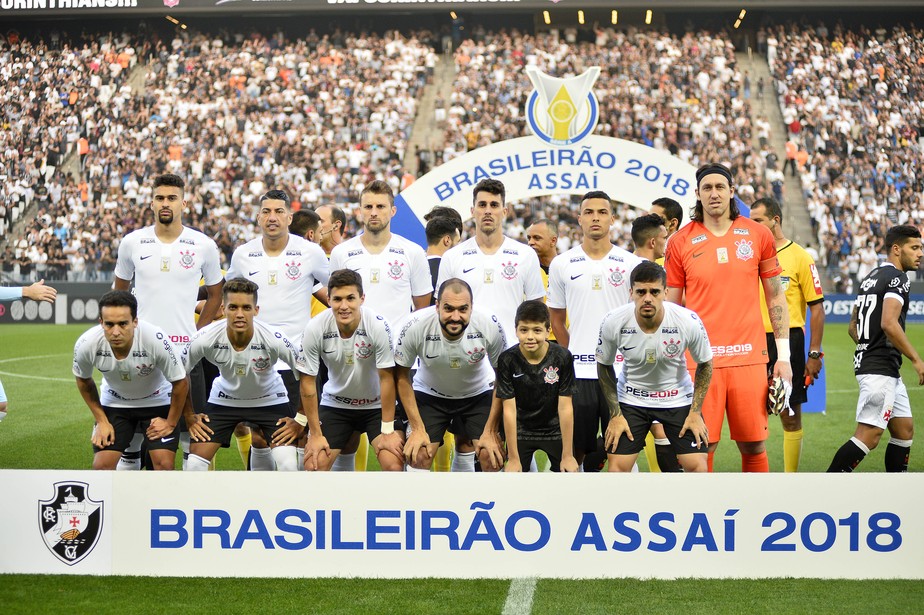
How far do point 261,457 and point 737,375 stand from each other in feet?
10.2

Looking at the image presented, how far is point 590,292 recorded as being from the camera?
6691mm

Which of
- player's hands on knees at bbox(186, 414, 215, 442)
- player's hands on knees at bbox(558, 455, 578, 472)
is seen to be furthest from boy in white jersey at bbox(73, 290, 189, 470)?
player's hands on knees at bbox(558, 455, 578, 472)

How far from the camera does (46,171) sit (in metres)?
30.7

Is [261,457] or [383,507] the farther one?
[261,457]

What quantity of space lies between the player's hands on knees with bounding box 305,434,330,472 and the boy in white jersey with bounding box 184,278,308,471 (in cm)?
19

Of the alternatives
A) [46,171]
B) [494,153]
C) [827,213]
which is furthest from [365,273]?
[46,171]

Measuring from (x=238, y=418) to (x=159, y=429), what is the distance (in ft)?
1.72

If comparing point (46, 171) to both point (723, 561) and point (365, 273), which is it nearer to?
point (365, 273)

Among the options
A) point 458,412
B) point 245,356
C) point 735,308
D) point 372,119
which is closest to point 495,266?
point 458,412

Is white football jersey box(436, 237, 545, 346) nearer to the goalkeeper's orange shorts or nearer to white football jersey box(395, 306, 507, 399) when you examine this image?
white football jersey box(395, 306, 507, 399)

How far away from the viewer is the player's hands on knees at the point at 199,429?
21.2 ft

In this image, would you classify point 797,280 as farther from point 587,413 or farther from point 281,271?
point 281,271

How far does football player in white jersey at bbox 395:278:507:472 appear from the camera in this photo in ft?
19.6

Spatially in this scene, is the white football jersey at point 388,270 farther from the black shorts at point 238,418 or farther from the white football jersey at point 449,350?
the black shorts at point 238,418
